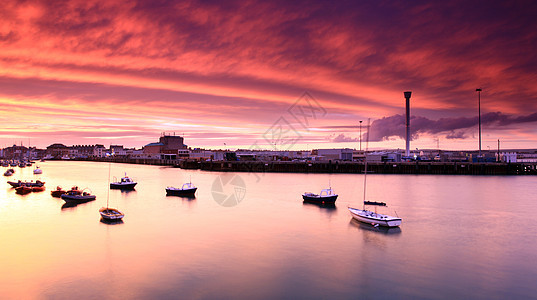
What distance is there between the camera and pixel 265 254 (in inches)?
1152

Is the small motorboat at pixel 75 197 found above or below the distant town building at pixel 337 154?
below

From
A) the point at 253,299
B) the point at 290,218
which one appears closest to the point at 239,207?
the point at 290,218

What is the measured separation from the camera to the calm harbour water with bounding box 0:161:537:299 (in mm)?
22172

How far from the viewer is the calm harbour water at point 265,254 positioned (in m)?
22.2

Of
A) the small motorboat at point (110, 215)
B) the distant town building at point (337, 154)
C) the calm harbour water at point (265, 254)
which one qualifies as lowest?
the calm harbour water at point (265, 254)

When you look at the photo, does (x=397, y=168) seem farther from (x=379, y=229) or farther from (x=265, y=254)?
(x=265, y=254)

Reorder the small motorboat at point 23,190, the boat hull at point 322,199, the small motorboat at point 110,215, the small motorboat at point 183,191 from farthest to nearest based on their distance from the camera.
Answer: the small motorboat at point 23,190 → the small motorboat at point 183,191 → the boat hull at point 322,199 → the small motorboat at point 110,215

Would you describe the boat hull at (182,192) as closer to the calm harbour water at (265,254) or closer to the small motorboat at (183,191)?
the small motorboat at (183,191)

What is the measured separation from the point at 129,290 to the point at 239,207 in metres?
33.0

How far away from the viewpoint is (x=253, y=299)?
20688 millimetres

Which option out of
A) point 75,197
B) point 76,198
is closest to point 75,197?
point 75,197

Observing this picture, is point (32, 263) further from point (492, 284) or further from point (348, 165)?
point (348, 165)

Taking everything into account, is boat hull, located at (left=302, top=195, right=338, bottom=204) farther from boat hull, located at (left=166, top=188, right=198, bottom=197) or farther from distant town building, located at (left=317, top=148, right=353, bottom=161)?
distant town building, located at (left=317, top=148, right=353, bottom=161)

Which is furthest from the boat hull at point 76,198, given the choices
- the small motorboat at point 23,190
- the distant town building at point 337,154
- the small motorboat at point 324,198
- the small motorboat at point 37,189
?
the distant town building at point 337,154
